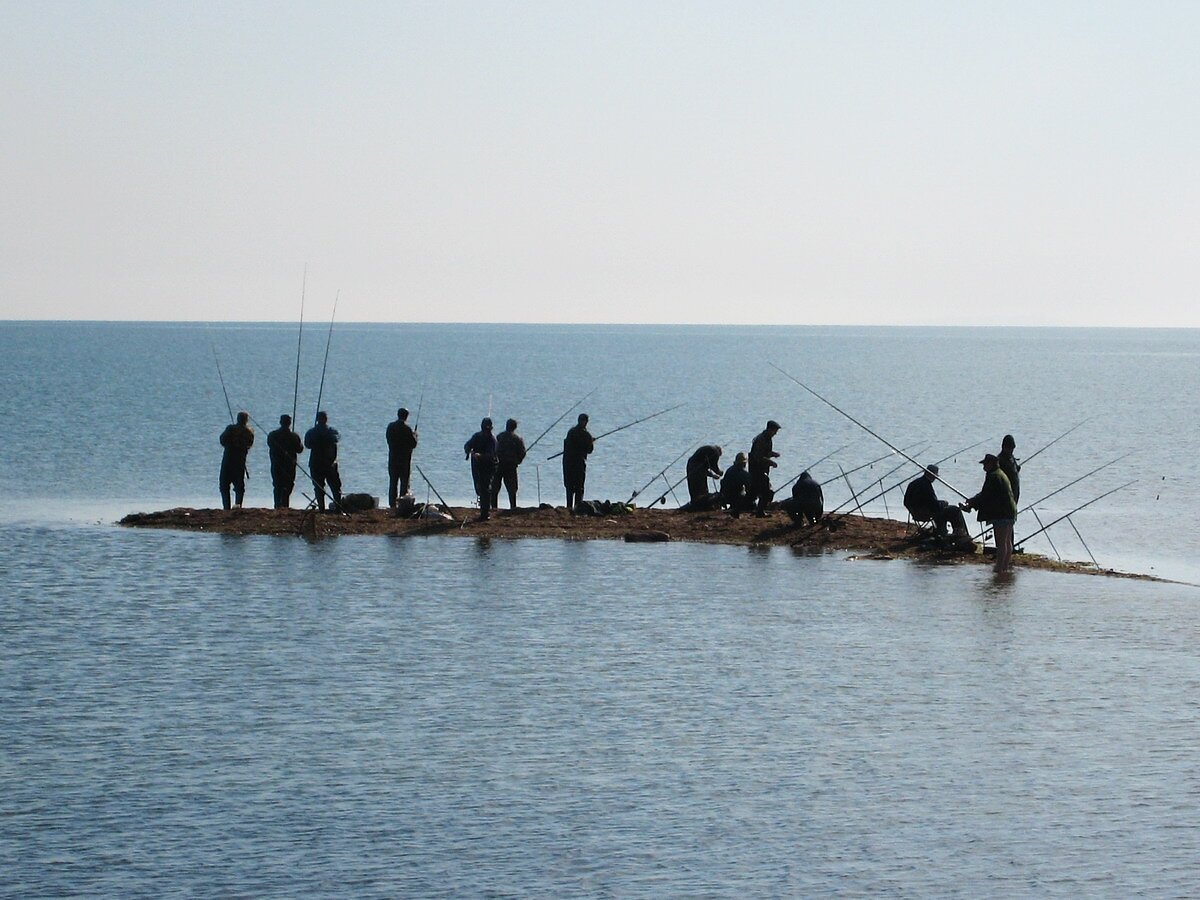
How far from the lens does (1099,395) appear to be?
105 m

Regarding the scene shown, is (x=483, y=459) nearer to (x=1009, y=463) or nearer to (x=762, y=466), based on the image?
(x=762, y=466)

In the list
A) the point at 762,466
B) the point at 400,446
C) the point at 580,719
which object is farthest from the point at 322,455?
the point at 580,719

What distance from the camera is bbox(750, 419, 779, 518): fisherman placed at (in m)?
27.7

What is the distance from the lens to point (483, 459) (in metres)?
28.0

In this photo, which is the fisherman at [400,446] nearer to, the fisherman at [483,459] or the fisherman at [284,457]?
the fisherman at [483,459]

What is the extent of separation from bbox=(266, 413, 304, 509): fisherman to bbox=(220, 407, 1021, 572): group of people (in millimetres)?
16

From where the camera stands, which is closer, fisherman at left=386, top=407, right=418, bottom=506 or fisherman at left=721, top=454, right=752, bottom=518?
fisherman at left=386, top=407, right=418, bottom=506

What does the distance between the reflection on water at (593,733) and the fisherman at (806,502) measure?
10.9 feet

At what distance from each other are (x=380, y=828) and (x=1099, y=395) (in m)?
98.0

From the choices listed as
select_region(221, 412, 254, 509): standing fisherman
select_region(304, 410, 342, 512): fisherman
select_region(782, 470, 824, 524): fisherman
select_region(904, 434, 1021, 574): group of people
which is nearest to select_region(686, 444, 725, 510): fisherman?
select_region(782, 470, 824, 524): fisherman

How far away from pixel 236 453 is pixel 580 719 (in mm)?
13891

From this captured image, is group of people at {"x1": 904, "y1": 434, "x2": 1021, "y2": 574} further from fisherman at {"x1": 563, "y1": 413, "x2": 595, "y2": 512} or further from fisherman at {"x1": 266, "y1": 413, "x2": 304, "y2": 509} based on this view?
fisherman at {"x1": 266, "y1": 413, "x2": 304, "y2": 509}

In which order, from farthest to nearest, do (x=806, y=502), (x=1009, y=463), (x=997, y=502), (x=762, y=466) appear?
(x=762, y=466)
(x=806, y=502)
(x=1009, y=463)
(x=997, y=502)

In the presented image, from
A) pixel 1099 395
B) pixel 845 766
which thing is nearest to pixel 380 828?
pixel 845 766
